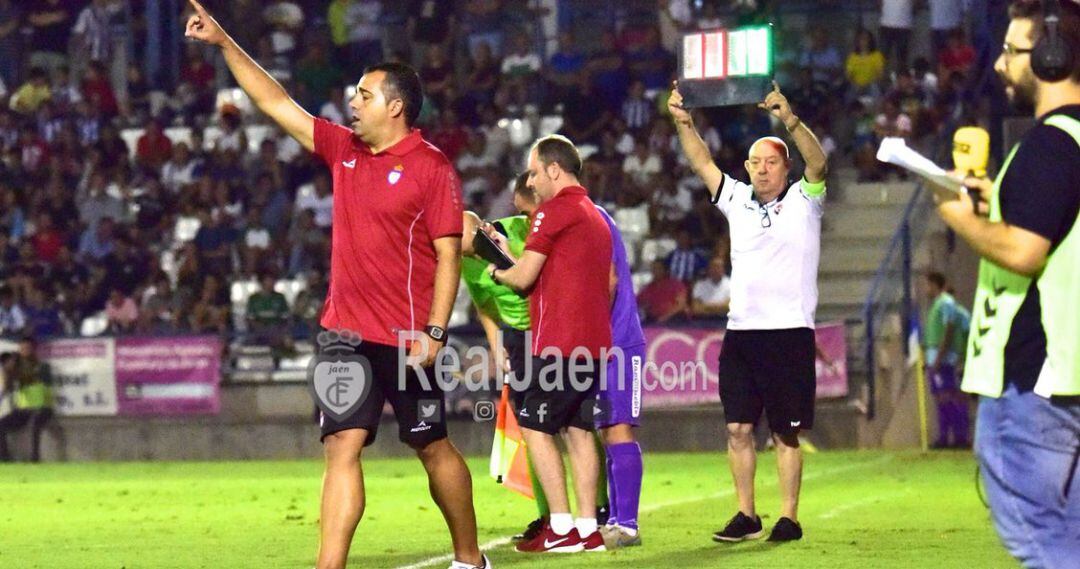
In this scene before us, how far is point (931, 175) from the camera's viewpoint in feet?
16.6

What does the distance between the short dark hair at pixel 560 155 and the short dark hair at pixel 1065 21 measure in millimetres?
5067

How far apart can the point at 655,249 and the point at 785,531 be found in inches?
499

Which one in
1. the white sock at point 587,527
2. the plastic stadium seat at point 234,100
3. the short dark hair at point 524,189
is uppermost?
the plastic stadium seat at point 234,100

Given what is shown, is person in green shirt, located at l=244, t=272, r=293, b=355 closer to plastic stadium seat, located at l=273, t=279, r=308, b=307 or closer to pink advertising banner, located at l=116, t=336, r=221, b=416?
plastic stadium seat, located at l=273, t=279, r=308, b=307

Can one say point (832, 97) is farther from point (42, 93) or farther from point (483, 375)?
point (42, 93)

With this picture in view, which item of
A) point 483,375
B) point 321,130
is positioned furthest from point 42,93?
point 321,130

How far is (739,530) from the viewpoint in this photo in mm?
10508

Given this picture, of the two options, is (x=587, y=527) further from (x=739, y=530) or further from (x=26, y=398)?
(x=26, y=398)

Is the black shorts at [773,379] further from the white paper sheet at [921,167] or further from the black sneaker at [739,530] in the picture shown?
the white paper sheet at [921,167]

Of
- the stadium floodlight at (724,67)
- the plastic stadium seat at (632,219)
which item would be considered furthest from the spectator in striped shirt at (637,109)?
the stadium floodlight at (724,67)

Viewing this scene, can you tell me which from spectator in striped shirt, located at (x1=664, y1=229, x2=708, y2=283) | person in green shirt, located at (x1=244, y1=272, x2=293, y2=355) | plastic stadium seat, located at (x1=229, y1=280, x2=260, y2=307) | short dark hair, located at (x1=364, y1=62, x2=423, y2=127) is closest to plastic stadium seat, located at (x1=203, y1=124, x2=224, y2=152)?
plastic stadium seat, located at (x1=229, y1=280, x2=260, y2=307)

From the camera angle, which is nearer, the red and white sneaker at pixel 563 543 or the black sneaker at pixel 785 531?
the red and white sneaker at pixel 563 543

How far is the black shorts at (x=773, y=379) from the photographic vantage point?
10531mm

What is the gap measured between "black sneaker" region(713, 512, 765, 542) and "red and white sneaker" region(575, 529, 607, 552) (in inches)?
34.3
